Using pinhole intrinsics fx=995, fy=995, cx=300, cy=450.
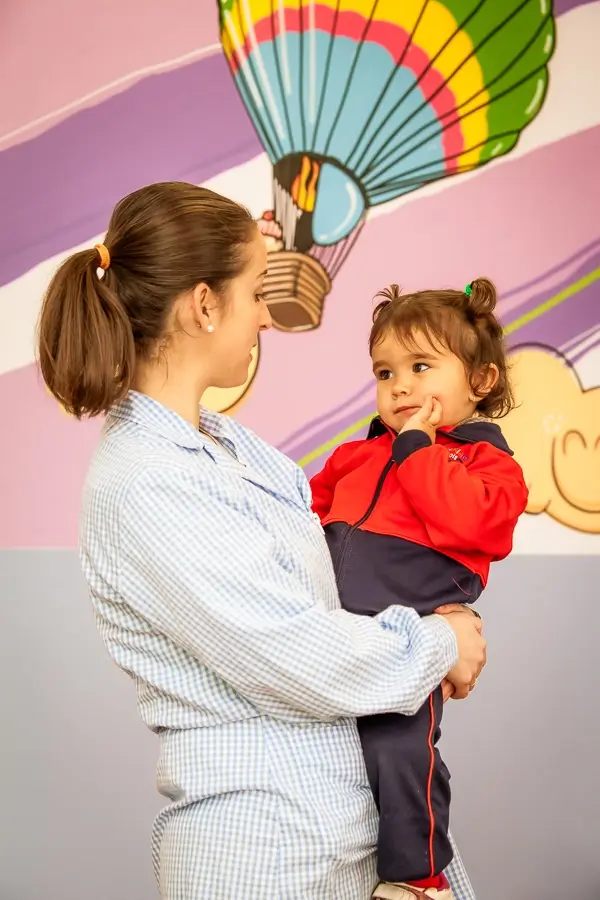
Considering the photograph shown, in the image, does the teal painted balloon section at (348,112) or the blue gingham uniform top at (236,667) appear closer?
the blue gingham uniform top at (236,667)

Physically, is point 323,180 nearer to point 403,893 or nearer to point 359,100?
point 359,100

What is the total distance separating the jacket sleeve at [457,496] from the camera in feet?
5.07

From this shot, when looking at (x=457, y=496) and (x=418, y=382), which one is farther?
(x=418, y=382)

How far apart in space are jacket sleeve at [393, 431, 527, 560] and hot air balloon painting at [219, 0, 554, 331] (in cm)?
124

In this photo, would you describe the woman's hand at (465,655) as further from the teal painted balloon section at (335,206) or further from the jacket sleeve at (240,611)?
the teal painted balloon section at (335,206)

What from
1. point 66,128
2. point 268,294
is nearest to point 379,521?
point 268,294

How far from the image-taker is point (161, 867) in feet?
4.53

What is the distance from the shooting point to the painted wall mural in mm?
2756

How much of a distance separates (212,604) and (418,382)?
67cm

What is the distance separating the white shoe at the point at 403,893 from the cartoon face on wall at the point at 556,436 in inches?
58.5

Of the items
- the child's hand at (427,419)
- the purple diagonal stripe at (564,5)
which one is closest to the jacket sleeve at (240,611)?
the child's hand at (427,419)

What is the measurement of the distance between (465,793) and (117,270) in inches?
74.9

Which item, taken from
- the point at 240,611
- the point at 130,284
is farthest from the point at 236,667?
the point at 130,284

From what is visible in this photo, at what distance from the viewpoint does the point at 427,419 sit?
1.69 m
